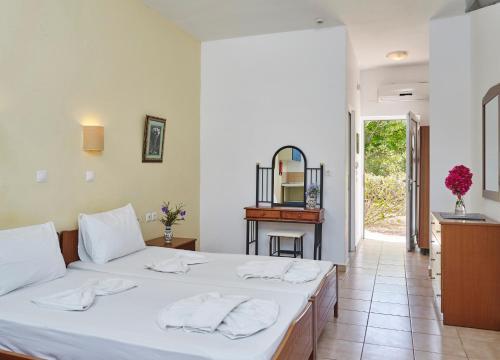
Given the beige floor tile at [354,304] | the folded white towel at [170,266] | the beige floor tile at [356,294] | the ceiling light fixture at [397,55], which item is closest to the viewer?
the folded white towel at [170,266]

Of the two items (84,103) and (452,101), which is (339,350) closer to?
(84,103)

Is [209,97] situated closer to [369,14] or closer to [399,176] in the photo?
[369,14]

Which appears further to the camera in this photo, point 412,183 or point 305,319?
point 412,183

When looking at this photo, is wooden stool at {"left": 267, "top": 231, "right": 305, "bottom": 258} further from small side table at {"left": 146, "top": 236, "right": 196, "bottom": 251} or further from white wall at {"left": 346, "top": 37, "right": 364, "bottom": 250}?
white wall at {"left": 346, "top": 37, "right": 364, "bottom": 250}

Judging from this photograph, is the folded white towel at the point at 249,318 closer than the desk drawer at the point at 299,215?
Yes

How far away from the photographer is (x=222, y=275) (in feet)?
9.92

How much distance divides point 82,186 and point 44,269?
3.32 ft

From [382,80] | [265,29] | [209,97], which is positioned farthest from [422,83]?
[209,97]

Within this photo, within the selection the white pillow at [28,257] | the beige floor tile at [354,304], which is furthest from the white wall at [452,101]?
the white pillow at [28,257]

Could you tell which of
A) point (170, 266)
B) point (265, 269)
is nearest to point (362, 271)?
point (265, 269)

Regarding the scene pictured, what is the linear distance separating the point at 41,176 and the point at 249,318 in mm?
2102

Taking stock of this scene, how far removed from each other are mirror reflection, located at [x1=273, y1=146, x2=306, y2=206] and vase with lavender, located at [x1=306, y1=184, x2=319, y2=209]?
0.15 meters

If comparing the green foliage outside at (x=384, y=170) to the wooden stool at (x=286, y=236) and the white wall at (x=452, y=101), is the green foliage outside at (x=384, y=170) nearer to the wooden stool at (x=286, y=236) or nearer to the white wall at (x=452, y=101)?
the white wall at (x=452, y=101)

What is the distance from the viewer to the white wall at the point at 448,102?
4750 millimetres
